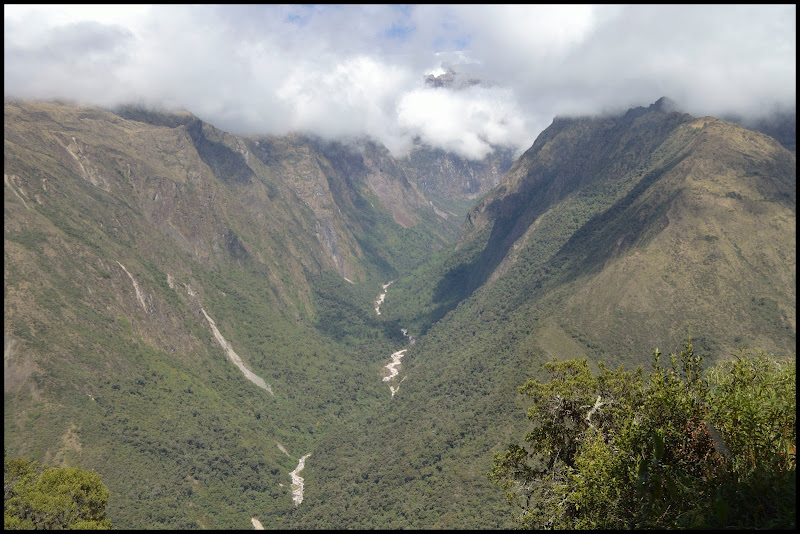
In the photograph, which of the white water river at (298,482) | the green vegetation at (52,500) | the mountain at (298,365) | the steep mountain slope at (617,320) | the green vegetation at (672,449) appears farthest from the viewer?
the white water river at (298,482)

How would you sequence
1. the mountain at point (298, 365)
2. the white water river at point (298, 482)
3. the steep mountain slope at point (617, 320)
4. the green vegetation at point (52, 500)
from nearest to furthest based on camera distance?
the green vegetation at point (52, 500) < the mountain at point (298, 365) < the steep mountain slope at point (617, 320) < the white water river at point (298, 482)

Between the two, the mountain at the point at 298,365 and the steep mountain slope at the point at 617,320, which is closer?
the mountain at the point at 298,365

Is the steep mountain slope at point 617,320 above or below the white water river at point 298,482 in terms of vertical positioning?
above

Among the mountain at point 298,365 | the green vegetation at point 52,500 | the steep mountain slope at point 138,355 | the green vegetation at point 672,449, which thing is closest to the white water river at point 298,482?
the mountain at point 298,365

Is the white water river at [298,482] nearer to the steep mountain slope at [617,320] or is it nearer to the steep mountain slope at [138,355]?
the steep mountain slope at [138,355]

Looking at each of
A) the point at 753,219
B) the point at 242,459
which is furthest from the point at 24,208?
the point at 753,219

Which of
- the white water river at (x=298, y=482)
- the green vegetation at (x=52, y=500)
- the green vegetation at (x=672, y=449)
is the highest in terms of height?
the green vegetation at (x=672, y=449)

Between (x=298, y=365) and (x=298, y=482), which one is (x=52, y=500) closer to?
(x=298, y=482)

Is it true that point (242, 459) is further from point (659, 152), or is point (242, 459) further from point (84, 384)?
point (659, 152)
